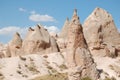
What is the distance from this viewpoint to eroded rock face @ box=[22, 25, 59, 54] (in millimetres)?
33625

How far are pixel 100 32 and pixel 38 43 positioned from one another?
6679 millimetres

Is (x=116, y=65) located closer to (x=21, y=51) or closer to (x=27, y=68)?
(x=27, y=68)

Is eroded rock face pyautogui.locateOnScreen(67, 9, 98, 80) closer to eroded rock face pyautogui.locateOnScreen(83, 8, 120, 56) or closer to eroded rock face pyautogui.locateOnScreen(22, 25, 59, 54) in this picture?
eroded rock face pyautogui.locateOnScreen(83, 8, 120, 56)

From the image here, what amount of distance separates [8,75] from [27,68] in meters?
2.96

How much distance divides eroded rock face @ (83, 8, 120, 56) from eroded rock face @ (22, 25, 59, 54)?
3837mm

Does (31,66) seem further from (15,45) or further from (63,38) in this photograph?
(63,38)

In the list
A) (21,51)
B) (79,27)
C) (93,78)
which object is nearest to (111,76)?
(93,78)

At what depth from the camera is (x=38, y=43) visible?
1325 inches

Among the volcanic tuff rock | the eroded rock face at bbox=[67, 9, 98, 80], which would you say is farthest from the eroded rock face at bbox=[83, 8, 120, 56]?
the eroded rock face at bbox=[67, 9, 98, 80]

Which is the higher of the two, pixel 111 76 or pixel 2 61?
pixel 2 61

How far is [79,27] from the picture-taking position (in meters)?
24.4

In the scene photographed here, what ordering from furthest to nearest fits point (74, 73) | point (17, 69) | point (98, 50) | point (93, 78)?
point (98, 50), point (17, 69), point (93, 78), point (74, 73)

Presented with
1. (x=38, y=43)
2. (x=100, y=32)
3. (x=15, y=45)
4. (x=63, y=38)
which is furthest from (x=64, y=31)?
(x=38, y=43)

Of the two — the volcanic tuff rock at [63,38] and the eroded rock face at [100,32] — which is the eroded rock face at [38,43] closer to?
the volcanic tuff rock at [63,38]
